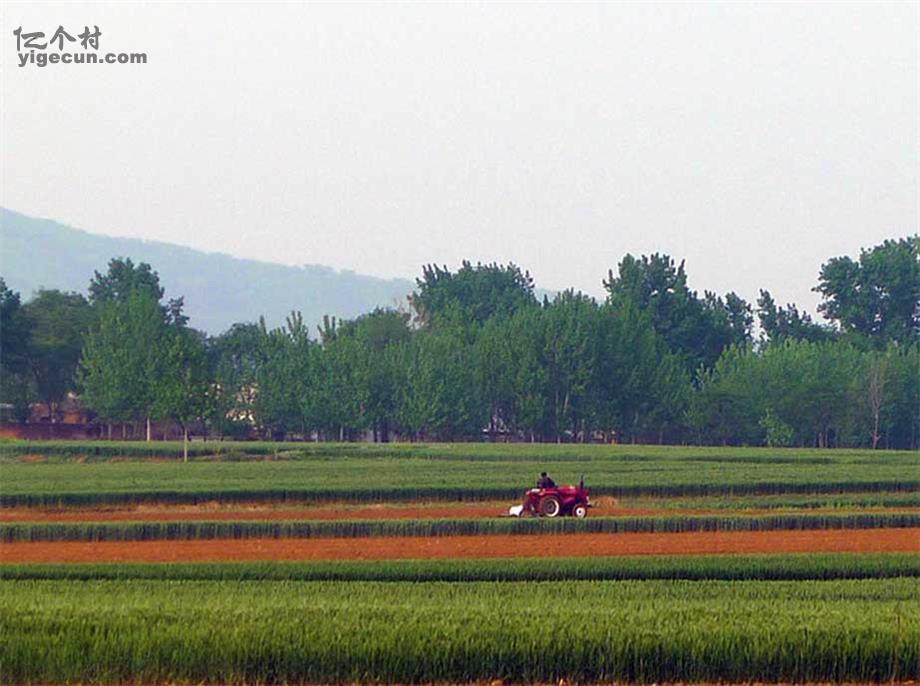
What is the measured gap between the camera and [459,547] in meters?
30.6

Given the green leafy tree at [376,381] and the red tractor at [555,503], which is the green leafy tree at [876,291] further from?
the red tractor at [555,503]

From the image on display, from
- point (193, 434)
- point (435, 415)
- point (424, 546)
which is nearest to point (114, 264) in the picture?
point (193, 434)

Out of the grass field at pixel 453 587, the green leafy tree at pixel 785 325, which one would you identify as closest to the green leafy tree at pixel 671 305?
the green leafy tree at pixel 785 325

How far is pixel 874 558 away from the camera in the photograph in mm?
26641

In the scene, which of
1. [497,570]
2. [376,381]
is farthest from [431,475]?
[376,381]

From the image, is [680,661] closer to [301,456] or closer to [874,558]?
[874,558]

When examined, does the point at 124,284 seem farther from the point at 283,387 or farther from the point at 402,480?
the point at 402,480

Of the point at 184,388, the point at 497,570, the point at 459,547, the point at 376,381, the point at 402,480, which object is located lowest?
the point at 459,547

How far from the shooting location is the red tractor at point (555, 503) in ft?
121

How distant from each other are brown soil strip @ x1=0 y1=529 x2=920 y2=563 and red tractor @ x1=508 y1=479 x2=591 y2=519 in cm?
311

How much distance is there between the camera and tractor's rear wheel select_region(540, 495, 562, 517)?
36.8 metres

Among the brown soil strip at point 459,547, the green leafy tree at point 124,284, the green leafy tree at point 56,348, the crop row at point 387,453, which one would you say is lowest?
the brown soil strip at point 459,547

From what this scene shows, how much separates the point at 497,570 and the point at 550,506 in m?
12.0

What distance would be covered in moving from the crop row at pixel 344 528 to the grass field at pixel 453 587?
0.19 feet
